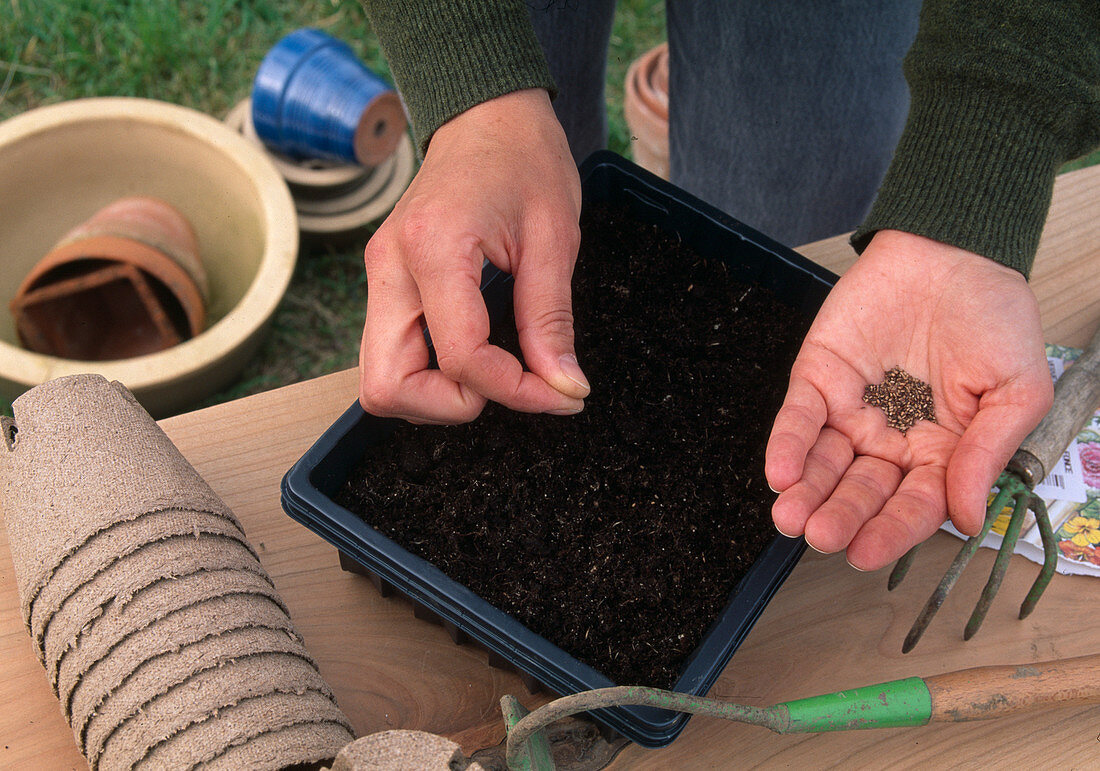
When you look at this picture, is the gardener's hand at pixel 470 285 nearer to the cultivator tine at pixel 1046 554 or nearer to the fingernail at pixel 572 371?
the fingernail at pixel 572 371

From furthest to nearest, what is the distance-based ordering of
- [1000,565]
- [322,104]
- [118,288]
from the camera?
1. [322,104]
2. [118,288]
3. [1000,565]

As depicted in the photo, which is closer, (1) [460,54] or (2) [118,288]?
(1) [460,54]

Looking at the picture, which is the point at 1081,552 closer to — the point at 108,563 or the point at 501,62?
the point at 501,62

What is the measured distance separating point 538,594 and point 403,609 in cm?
19

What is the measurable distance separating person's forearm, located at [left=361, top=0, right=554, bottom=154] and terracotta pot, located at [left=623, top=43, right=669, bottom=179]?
1.08m

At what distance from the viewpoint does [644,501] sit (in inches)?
34.2

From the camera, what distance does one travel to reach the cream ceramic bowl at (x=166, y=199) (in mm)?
1469

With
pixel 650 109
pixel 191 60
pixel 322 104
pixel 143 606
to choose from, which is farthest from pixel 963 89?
pixel 191 60

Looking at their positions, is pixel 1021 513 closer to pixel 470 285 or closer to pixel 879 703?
pixel 879 703

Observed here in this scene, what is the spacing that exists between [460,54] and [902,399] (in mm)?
599

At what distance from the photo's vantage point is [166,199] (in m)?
1.77

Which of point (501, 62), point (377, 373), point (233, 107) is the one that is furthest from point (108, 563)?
point (233, 107)

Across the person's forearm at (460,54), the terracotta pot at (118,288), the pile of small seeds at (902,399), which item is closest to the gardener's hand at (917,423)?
the pile of small seeds at (902,399)

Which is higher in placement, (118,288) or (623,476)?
(623,476)
